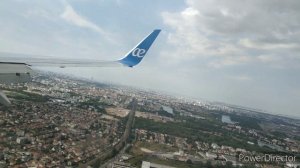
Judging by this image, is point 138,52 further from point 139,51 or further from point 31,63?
point 31,63

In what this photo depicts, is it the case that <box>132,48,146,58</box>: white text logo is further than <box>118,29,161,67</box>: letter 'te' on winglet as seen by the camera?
Yes

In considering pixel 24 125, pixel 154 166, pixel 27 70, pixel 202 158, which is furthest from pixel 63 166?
pixel 27 70

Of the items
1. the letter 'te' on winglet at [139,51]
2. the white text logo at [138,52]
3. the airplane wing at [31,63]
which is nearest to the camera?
the airplane wing at [31,63]

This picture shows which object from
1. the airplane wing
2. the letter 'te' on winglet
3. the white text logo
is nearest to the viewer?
the airplane wing

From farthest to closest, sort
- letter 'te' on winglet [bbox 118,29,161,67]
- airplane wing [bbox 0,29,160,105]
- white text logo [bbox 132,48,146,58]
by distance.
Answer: white text logo [bbox 132,48,146,58]
letter 'te' on winglet [bbox 118,29,161,67]
airplane wing [bbox 0,29,160,105]

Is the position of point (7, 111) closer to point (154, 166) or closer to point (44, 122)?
point (44, 122)

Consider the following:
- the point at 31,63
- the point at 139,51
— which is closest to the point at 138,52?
the point at 139,51

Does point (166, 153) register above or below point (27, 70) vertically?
below

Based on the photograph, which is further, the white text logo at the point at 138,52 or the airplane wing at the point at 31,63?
the white text logo at the point at 138,52
